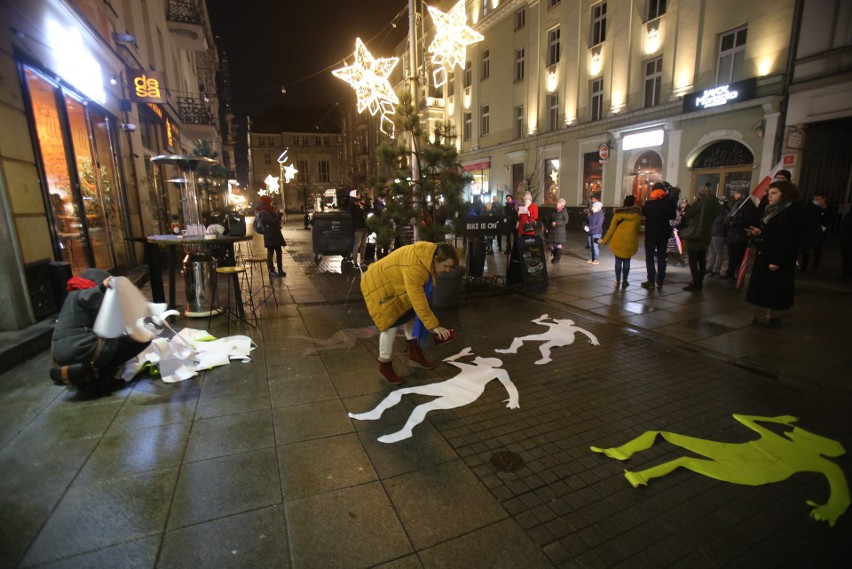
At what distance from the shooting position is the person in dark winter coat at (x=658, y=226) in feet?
26.9

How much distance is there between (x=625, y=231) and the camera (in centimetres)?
828

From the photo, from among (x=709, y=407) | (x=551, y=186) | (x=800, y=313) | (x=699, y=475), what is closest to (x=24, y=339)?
(x=699, y=475)

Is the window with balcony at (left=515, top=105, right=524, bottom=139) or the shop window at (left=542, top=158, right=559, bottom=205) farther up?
the window with balcony at (left=515, top=105, right=524, bottom=139)

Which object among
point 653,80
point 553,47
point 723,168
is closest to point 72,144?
point 723,168

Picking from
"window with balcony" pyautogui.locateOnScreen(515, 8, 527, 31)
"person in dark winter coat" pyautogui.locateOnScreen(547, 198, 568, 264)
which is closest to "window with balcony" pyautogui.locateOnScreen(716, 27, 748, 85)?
"person in dark winter coat" pyautogui.locateOnScreen(547, 198, 568, 264)

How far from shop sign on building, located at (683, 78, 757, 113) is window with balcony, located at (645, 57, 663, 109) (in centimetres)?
192

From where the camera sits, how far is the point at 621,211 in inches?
328

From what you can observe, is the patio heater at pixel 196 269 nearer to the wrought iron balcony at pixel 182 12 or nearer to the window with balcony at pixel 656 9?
the wrought iron balcony at pixel 182 12

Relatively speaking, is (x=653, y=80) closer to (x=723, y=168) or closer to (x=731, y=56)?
(x=731, y=56)

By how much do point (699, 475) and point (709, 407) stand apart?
1.18 metres

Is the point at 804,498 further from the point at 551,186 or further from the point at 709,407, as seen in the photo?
the point at 551,186

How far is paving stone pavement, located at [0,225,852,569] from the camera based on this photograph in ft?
7.80

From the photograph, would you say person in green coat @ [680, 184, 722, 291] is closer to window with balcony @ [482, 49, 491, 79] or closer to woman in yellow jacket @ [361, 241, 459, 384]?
woman in yellow jacket @ [361, 241, 459, 384]

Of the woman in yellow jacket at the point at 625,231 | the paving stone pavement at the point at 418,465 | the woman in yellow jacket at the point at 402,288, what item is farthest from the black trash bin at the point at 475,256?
the woman in yellow jacket at the point at 402,288
